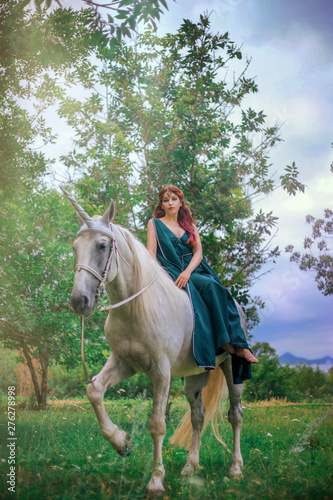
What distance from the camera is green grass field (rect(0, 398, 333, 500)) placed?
3.03 metres

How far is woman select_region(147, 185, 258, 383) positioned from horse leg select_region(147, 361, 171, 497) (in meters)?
0.47

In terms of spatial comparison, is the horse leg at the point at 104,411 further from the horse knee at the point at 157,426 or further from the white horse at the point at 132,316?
the horse knee at the point at 157,426

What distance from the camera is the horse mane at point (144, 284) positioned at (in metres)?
3.31

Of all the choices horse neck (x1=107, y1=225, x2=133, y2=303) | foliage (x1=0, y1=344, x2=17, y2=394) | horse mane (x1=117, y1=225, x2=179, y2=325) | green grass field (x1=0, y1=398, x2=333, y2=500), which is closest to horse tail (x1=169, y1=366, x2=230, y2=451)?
green grass field (x1=0, y1=398, x2=333, y2=500)

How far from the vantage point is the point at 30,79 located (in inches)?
263

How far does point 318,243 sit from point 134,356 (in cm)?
Answer: 1012

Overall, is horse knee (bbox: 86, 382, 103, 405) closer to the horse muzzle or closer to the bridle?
the bridle

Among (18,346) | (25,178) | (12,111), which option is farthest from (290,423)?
(12,111)

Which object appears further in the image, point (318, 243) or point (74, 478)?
point (318, 243)

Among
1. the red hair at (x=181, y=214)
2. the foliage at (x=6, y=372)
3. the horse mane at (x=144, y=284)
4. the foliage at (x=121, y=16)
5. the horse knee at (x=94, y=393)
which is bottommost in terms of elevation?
the horse knee at (x=94, y=393)

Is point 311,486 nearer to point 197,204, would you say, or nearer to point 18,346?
point 197,204

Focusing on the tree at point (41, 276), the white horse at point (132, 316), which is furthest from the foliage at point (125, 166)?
the white horse at point (132, 316)

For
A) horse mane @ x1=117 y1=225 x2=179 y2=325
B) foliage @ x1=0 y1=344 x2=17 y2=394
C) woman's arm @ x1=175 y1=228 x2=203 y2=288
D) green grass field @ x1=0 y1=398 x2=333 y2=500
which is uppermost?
woman's arm @ x1=175 y1=228 x2=203 y2=288

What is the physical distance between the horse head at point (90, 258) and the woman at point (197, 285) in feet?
3.54
